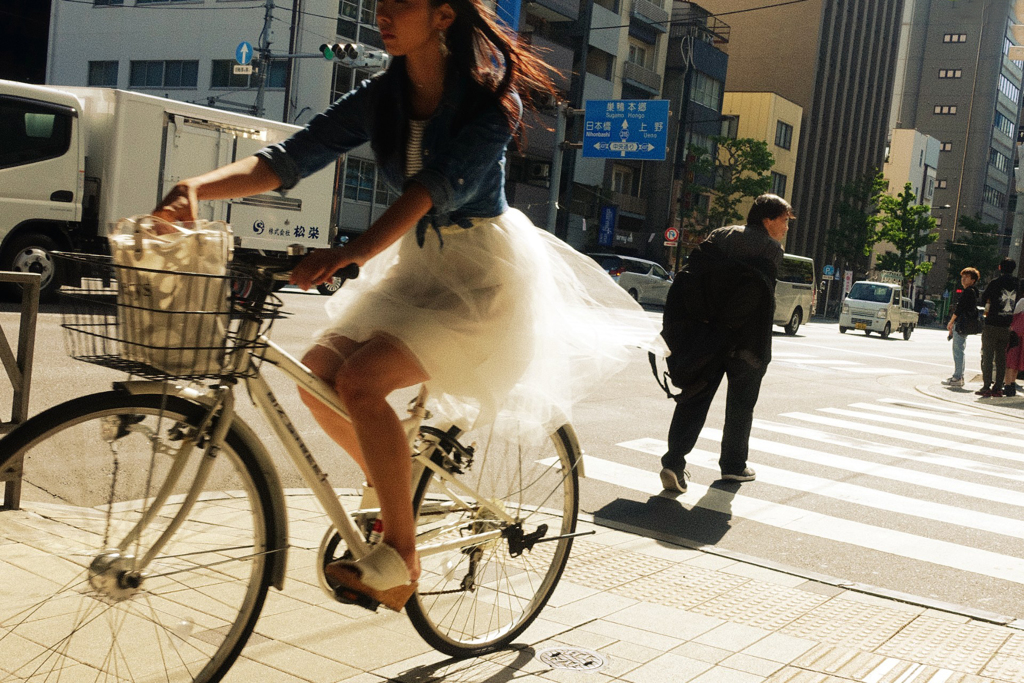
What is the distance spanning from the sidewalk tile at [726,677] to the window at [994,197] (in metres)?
110

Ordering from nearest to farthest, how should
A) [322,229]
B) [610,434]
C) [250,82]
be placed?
[610,434]
[322,229]
[250,82]

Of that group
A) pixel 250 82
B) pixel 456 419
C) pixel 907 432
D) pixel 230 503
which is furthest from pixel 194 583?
pixel 250 82

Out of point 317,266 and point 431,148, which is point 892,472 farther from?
point 317,266

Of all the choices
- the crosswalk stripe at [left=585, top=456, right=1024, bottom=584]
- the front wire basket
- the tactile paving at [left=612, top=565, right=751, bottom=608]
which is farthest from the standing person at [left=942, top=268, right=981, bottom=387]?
the front wire basket

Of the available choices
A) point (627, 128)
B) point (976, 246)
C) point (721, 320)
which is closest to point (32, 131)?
point (721, 320)

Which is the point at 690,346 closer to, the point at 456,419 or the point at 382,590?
the point at 456,419

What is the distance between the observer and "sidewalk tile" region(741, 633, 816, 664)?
10.6 ft

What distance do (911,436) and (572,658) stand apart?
7.02 metres

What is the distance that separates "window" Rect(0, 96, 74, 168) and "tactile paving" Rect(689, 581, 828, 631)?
1113cm

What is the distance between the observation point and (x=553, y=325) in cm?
279

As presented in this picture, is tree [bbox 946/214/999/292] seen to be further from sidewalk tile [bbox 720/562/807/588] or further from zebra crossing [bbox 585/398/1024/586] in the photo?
sidewalk tile [bbox 720/562/807/588]

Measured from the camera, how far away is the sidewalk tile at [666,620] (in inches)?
135

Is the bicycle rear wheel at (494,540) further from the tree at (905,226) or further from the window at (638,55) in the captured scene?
the tree at (905,226)

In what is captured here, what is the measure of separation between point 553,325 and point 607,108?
26.8m
